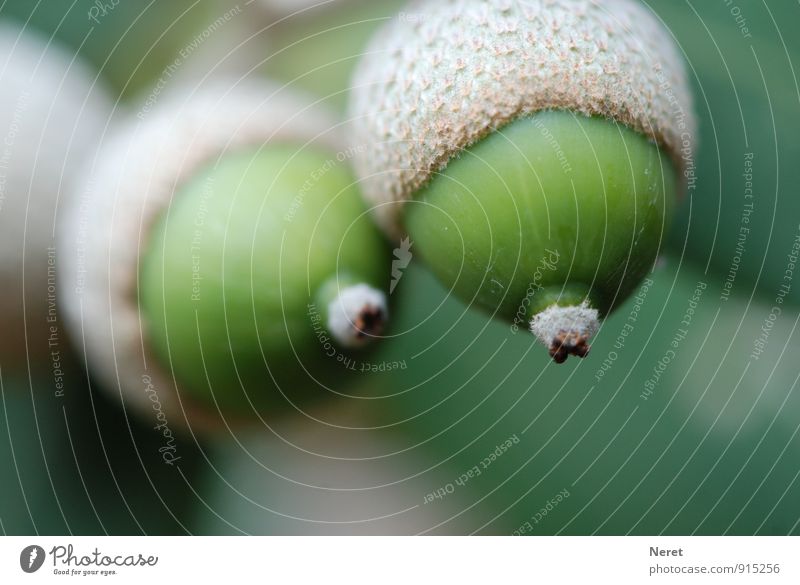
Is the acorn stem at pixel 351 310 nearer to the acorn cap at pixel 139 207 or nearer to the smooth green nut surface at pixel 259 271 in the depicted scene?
the smooth green nut surface at pixel 259 271

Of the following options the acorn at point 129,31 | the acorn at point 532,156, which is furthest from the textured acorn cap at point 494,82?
the acorn at point 129,31

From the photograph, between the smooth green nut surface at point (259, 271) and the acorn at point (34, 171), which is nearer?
the smooth green nut surface at point (259, 271)

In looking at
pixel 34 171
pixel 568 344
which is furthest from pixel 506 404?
pixel 34 171

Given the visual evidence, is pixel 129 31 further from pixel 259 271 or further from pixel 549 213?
pixel 549 213

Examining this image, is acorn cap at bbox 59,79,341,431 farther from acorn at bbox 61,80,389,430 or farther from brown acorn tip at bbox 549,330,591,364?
brown acorn tip at bbox 549,330,591,364

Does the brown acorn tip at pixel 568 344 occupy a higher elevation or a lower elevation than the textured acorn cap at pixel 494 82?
lower

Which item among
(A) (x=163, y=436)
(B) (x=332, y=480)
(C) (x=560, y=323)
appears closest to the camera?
(C) (x=560, y=323)

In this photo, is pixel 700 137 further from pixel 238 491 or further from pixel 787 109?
pixel 238 491

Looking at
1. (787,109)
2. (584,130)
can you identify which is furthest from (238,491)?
(787,109)
